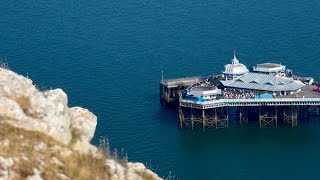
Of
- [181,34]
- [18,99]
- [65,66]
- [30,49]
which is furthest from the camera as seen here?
[181,34]

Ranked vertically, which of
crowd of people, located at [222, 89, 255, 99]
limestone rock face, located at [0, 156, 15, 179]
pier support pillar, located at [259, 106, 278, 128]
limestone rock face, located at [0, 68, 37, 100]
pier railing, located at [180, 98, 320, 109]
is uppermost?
limestone rock face, located at [0, 68, 37, 100]

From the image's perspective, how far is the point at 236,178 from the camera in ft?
328

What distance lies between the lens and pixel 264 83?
420ft

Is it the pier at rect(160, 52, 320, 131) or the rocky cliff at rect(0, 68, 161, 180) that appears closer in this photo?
the rocky cliff at rect(0, 68, 161, 180)

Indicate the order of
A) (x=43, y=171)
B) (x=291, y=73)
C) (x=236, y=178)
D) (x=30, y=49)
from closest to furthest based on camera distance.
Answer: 1. (x=43, y=171)
2. (x=236, y=178)
3. (x=291, y=73)
4. (x=30, y=49)

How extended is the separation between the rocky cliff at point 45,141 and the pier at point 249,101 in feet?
274

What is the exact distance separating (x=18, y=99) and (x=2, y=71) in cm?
265

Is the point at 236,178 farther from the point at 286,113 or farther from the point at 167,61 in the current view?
the point at 167,61

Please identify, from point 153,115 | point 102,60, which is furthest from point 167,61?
point 153,115

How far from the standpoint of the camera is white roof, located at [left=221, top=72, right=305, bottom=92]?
12581 cm

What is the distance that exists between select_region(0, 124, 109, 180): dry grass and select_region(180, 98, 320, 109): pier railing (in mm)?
87252

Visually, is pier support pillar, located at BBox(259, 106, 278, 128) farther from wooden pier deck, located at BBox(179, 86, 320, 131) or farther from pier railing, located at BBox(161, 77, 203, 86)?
pier railing, located at BBox(161, 77, 203, 86)

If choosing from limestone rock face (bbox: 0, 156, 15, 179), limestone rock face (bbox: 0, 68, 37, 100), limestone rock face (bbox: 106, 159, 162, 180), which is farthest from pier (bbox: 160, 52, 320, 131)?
limestone rock face (bbox: 0, 156, 15, 179)

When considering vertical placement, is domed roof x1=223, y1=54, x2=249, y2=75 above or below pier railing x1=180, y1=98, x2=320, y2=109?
above
